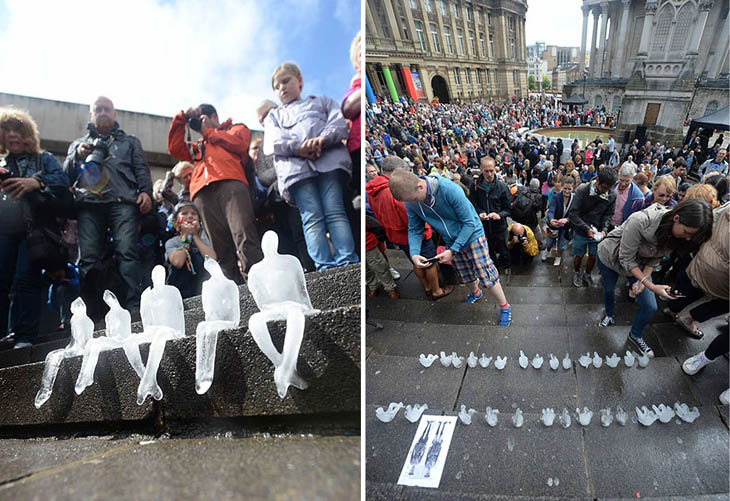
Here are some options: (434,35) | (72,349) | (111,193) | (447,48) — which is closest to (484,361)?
(72,349)

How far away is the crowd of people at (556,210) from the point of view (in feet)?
7.19

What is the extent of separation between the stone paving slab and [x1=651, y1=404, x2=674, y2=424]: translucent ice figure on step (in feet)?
3.06

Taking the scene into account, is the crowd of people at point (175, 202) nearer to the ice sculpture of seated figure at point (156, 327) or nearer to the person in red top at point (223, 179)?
the person in red top at point (223, 179)

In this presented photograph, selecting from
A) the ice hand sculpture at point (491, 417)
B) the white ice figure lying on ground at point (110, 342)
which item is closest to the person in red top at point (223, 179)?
the white ice figure lying on ground at point (110, 342)

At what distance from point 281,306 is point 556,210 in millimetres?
3551

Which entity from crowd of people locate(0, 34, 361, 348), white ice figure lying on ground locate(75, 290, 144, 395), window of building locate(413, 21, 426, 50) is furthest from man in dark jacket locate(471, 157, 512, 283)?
white ice figure lying on ground locate(75, 290, 144, 395)

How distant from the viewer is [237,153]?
172 cm

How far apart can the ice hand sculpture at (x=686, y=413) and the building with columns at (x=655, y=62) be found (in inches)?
97.8

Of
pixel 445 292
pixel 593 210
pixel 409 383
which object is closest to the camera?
pixel 409 383

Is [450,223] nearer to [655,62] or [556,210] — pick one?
[556,210]

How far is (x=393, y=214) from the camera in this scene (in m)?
3.29

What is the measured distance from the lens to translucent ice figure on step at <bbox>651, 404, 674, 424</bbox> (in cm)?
174

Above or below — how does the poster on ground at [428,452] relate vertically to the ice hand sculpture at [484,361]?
above

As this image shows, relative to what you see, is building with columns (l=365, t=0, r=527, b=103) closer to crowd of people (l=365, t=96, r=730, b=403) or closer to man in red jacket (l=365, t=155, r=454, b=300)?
crowd of people (l=365, t=96, r=730, b=403)
